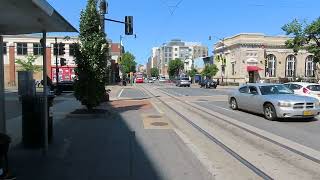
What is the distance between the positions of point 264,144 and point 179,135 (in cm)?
255

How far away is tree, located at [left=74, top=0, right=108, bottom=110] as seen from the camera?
1969 centimetres

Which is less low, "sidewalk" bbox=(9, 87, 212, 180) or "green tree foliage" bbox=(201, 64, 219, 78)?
"green tree foliage" bbox=(201, 64, 219, 78)

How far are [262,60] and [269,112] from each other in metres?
73.7

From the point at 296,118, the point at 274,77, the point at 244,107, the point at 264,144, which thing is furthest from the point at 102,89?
the point at 274,77

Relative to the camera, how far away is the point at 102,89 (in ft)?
66.0

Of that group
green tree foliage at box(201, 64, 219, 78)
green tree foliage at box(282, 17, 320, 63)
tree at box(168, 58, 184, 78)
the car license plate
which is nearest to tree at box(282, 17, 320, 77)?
green tree foliage at box(282, 17, 320, 63)

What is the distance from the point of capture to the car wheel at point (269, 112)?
1831 centimetres

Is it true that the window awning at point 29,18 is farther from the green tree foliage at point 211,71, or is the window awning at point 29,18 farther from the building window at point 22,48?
the green tree foliage at point 211,71

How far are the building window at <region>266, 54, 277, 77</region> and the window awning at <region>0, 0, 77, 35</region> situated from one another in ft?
278

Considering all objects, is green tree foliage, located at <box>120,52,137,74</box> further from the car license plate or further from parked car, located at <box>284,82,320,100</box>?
the car license plate

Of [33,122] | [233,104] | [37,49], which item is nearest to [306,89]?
[233,104]

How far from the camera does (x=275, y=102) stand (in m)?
18.2

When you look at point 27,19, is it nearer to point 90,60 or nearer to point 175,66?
point 90,60

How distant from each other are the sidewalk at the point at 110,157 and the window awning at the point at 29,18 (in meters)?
2.56
